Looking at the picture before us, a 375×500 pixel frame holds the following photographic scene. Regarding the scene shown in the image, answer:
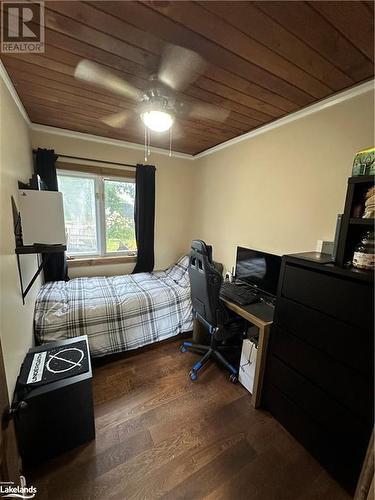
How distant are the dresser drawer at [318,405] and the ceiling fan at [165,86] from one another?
2.03 metres

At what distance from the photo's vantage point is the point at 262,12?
89cm

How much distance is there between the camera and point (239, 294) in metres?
2.04

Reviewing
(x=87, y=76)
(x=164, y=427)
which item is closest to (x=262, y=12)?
(x=87, y=76)

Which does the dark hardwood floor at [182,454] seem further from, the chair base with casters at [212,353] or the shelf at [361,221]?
the shelf at [361,221]

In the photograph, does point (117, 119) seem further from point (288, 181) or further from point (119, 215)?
point (288, 181)

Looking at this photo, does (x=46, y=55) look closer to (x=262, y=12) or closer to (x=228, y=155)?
(x=262, y=12)

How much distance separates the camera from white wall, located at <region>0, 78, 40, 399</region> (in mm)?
1136

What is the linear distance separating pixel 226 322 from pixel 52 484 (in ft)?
4.99

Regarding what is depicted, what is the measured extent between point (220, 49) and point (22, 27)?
1.00 metres

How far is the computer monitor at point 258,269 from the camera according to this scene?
1919 mm

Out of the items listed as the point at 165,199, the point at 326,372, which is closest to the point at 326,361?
the point at 326,372

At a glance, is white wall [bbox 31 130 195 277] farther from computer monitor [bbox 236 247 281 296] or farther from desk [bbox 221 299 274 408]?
desk [bbox 221 299 274 408]

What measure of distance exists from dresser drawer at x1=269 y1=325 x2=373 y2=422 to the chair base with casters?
1.81 ft

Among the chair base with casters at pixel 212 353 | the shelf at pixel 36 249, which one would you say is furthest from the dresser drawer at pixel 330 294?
the shelf at pixel 36 249
